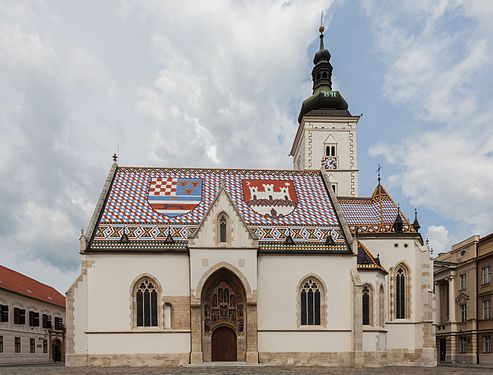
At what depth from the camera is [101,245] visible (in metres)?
29.9

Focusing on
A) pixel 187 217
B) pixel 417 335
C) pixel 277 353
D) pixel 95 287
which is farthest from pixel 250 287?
pixel 417 335

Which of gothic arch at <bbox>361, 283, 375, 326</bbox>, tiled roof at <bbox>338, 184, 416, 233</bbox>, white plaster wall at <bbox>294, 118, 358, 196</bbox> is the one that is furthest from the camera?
white plaster wall at <bbox>294, 118, 358, 196</bbox>

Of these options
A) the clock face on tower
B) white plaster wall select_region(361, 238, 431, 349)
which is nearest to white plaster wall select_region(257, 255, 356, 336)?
white plaster wall select_region(361, 238, 431, 349)

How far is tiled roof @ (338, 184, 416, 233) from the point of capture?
35.5 meters

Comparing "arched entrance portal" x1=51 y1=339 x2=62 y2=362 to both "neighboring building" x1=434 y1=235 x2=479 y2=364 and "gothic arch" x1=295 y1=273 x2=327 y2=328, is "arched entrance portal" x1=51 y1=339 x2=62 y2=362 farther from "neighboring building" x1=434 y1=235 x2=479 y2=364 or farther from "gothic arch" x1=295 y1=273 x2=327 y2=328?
"neighboring building" x1=434 y1=235 x2=479 y2=364

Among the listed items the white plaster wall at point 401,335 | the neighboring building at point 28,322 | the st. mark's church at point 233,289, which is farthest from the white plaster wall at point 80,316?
the white plaster wall at point 401,335

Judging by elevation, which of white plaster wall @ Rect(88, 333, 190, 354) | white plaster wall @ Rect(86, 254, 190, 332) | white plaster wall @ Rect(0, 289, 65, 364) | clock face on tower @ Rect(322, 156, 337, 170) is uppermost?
clock face on tower @ Rect(322, 156, 337, 170)

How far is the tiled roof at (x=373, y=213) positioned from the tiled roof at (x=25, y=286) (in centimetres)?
2736

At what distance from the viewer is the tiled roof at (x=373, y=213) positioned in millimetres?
35531

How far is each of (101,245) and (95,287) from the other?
2.51 metres

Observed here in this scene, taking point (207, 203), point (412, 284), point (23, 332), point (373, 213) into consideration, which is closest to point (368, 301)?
point (412, 284)

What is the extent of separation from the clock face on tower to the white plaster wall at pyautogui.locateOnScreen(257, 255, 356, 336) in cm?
1963

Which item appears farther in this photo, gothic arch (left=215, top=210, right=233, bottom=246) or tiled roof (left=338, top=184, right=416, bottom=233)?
tiled roof (left=338, top=184, right=416, bottom=233)

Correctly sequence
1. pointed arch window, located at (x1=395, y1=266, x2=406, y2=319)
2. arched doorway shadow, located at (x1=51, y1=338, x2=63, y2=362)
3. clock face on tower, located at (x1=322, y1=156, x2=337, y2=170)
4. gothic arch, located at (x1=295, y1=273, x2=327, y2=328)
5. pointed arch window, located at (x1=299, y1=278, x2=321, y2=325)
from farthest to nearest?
clock face on tower, located at (x1=322, y1=156, x2=337, y2=170) < arched doorway shadow, located at (x1=51, y1=338, x2=63, y2=362) < pointed arch window, located at (x1=395, y1=266, x2=406, y2=319) < pointed arch window, located at (x1=299, y1=278, x2=321, y2=325) < gothic arch, located at (x1=295, y1=273, x2=327, y2=328)
